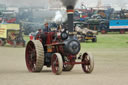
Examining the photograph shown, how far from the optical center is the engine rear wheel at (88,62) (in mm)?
12991

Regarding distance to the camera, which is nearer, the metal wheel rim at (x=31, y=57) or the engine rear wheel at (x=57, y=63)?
the engine rear wheel at (x=57, y=63)

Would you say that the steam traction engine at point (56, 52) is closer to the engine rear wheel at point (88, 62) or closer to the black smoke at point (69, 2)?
the engine rear wheel at point (88, 62)

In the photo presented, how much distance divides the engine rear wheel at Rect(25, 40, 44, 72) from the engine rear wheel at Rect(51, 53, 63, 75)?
0.44 metres

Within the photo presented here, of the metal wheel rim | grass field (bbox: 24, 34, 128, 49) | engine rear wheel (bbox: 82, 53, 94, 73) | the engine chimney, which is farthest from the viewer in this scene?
grass field (bbox: 24, 34, 128, 49)

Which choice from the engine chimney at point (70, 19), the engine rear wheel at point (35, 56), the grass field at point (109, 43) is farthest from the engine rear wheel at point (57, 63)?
the grass field at point (109, 43)

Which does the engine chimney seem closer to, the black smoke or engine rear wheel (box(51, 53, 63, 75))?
the black smoke

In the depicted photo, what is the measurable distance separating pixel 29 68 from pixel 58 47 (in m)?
1.31

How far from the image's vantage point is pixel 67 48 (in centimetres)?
1330

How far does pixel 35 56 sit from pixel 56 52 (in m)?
0.71

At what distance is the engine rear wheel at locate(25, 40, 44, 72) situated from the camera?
13344mm

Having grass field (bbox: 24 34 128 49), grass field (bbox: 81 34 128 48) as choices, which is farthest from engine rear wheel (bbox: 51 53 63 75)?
grass field (bbox: 81 34 128 48)

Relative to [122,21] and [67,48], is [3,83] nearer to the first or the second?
[67,48]

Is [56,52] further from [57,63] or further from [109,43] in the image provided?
[109,43]

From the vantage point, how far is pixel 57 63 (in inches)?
510
